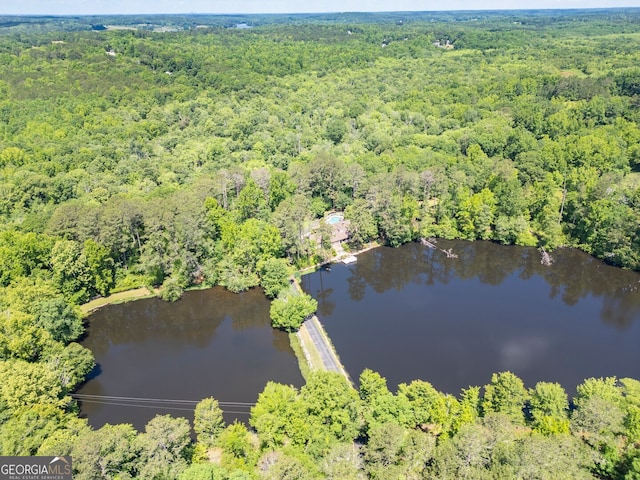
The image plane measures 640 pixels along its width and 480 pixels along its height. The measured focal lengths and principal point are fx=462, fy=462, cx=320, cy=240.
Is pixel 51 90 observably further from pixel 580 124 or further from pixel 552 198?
pixel 580 124

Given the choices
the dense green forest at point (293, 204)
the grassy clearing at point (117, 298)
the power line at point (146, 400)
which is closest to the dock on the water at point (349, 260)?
the dense green forest at point (293, 204)

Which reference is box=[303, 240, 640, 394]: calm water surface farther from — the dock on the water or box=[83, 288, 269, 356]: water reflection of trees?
box=[83, 288, 269, 356]: water reflection of trees

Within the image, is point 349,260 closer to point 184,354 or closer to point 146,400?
point 184,354

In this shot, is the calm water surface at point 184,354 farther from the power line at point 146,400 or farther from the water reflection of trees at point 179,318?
the power line at point 146,400

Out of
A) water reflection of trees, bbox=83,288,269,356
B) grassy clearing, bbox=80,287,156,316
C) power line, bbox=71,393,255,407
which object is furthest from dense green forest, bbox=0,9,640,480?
water reflection of trees, bbox=83,288,269,356

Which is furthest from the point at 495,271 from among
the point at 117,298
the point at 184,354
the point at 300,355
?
the point at 117,298

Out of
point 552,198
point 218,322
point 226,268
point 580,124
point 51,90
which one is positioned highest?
point 51,90

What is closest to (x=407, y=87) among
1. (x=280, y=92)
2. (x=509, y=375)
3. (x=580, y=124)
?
(x=280, y=92)
